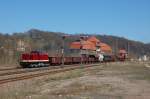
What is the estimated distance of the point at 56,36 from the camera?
19725 cm

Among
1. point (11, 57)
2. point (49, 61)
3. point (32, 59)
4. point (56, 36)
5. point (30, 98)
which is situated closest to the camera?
point (30, 98)

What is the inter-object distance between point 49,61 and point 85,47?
59516mm

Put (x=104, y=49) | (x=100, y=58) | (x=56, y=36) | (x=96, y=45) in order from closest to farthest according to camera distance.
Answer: (x=100, y=58) → (x=96, y=45) → (x=104, y=49) → (x=56, y=36)

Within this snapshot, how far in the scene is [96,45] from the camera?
14938 centimetres

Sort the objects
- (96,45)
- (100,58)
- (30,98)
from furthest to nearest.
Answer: (96,45) < (100,58) < (30,98)

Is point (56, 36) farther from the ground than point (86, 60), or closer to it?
farther from the ground

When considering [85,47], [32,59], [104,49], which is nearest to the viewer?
[32,59]

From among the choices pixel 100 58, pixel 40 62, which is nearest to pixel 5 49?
pixel 40 62

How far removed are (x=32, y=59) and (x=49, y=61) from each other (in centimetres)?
1087

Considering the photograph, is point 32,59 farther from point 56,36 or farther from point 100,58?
point 56,36

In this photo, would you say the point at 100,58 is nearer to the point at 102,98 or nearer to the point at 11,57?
the point at 11,57

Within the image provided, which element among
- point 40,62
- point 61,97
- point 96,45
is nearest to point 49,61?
point 40,62

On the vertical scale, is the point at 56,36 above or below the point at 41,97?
above

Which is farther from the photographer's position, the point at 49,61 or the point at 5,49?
the point at 5,49
